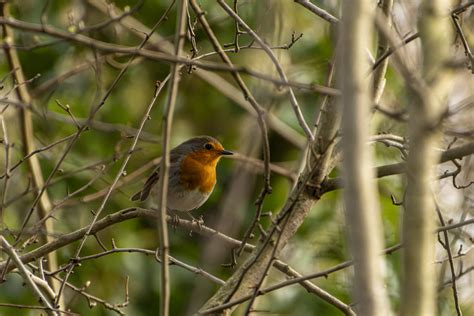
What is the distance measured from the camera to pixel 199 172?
6.58m

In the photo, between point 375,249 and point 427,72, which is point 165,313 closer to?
point 375,249

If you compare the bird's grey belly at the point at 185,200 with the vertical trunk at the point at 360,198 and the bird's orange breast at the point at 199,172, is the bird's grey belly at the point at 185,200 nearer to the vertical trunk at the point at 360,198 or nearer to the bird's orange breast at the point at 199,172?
the bird's orange breast at the point at 199,172

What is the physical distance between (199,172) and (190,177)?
0.08m

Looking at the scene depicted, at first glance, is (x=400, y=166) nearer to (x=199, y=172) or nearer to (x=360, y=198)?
(x=360, y=198)

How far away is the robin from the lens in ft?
21.2

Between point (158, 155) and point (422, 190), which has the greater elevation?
point (158, 155)

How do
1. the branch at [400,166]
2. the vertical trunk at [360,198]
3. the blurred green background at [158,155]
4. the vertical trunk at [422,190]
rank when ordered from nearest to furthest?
the vertical trunk at [360,198] < the vertical trunk at [422,190] < the branch at [400,166] < the blurred green background at [158,155]

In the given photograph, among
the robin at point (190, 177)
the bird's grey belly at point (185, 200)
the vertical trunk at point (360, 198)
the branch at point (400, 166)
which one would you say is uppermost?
the robin at point (190, 177)

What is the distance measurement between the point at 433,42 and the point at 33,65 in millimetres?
6450

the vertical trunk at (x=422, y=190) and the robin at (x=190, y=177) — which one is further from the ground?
the robin at (x=190, y=177)

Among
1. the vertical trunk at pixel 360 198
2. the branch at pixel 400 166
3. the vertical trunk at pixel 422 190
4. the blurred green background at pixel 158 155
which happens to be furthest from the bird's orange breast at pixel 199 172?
the vertical trunk at pixel 360 198

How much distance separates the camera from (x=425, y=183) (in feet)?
8.47

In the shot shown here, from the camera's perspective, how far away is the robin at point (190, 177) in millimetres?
6469

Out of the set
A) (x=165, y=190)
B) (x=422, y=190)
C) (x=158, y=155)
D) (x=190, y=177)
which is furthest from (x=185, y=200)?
(x=422, y=190)
